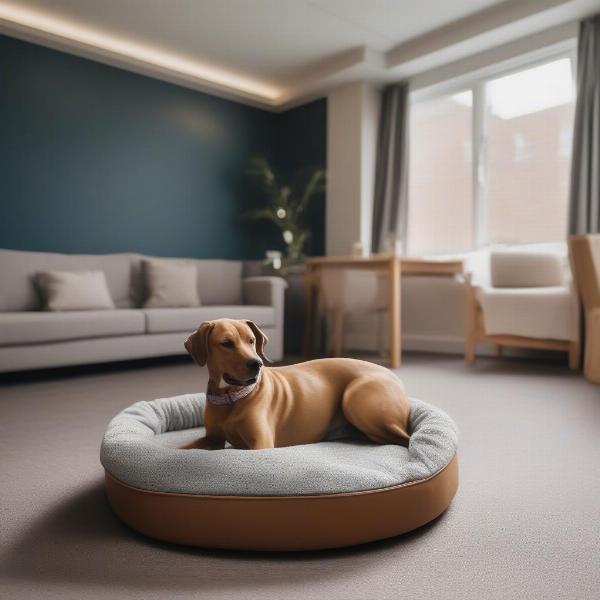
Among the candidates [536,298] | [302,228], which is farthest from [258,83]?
[536,298]

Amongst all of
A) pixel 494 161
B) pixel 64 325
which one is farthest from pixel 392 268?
pixel 64 325

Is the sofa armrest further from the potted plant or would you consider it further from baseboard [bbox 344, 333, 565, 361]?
baseboard [bbox 344, 333, 565, 361]

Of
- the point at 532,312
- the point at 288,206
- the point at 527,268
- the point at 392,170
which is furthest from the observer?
the point at 288,206

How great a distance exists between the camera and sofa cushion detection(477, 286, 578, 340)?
352 cm

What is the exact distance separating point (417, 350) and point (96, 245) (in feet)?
9.96

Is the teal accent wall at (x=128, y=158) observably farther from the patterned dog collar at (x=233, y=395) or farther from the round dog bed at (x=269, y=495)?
the round dog bed at (x=269, y=495)

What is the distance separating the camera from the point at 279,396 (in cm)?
144

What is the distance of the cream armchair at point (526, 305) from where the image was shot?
3.54 metres

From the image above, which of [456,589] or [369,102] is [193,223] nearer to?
[369,102]

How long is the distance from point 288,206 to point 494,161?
1.99 metres

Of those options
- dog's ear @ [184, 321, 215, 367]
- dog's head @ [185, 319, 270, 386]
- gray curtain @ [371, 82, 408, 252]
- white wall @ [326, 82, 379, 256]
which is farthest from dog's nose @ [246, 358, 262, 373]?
white wall @ [326, 82, 379, 256]

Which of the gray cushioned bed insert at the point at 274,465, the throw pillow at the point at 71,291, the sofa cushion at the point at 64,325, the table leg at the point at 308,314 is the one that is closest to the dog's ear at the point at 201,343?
the gray cushioned bed insert at the point at 274,465

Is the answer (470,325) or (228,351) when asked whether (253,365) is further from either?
(470,325)

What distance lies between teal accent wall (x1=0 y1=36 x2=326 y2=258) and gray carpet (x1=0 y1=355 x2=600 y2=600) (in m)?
2.72
